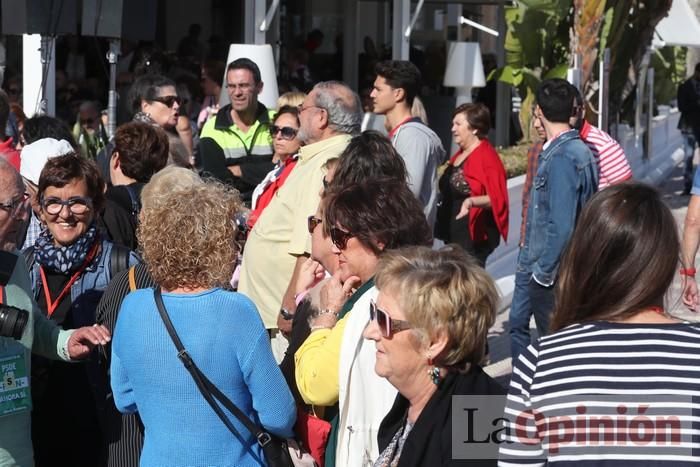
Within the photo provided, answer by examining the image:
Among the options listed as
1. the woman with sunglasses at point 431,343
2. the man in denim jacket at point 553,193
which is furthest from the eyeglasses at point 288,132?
the woman with sunglasses at point 431,343

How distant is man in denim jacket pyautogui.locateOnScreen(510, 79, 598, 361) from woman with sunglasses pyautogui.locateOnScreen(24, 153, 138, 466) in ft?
10.2

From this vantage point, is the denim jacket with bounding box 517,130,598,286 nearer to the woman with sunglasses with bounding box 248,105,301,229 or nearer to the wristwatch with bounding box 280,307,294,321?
the woman with sunglasses with bounding box 248,105,301,229

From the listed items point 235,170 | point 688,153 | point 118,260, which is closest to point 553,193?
point 235,170

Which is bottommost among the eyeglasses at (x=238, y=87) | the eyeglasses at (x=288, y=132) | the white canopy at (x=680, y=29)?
the eyeglasses at (x=288, y=132)

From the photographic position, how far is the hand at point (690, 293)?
6.74 meters

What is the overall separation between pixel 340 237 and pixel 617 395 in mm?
1378

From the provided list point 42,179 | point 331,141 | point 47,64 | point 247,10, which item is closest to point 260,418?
point 42,179

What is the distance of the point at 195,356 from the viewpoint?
362cm

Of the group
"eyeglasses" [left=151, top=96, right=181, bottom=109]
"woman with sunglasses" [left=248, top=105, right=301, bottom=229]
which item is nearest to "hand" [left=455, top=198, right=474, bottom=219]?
"woman with sunglasses" [left=248, top=105, right=301, bottom=229]

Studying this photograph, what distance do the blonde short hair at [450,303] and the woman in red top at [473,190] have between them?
212 inches

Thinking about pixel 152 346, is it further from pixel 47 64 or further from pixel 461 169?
pixel 461 169

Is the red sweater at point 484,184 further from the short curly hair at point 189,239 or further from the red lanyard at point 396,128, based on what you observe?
the short curly hair at point 189,239

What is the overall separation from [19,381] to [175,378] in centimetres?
58

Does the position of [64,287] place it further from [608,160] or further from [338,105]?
[608,160]
